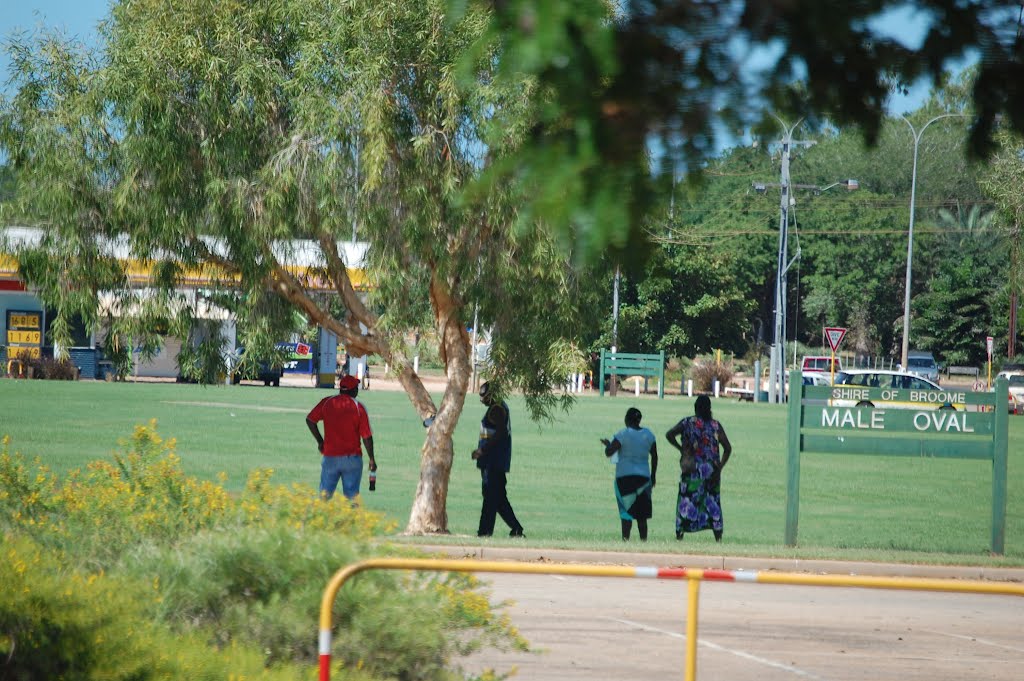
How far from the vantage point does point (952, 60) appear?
4.14 m

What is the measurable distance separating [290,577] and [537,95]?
3.44m

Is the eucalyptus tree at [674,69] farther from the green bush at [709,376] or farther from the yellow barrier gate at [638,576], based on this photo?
the green bush at [709,376]

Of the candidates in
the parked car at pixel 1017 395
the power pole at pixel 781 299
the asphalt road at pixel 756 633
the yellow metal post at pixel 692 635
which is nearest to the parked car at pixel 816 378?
the power pole at pixel 781 299

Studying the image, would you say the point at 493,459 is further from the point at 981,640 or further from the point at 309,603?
the point at 309,603

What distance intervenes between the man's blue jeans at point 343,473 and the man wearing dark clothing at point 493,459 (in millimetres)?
1364

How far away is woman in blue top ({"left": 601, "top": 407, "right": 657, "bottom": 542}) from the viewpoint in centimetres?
1484

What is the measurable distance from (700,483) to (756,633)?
17.7 feet

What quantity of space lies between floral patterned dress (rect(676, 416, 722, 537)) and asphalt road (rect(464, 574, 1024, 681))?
97.8 inches

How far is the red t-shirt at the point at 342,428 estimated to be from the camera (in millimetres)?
14789

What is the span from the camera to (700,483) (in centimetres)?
1503

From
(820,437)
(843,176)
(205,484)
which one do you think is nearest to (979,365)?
(843,176)

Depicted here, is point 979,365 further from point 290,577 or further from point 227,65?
point 290,577

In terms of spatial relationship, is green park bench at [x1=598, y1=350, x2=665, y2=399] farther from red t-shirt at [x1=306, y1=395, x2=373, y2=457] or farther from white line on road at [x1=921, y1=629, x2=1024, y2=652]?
white line on road at [x1=921, y1=629, x2=1024, y2=652]

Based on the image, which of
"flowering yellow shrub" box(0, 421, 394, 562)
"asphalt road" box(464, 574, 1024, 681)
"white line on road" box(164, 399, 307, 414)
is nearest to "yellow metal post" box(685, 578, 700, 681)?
"asphalt road" box(464, 574, 1024, 681)
